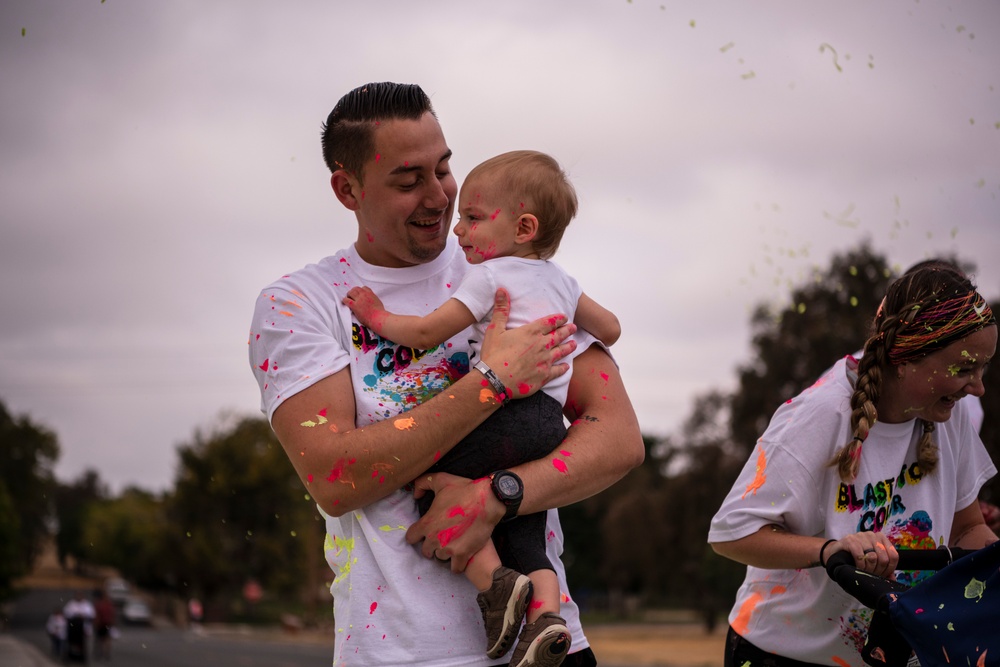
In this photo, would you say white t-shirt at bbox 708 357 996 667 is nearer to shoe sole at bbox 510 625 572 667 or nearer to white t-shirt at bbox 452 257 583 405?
white t-shirt at bbox 452 257 583 405

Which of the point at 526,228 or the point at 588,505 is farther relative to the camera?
the point at 588,505

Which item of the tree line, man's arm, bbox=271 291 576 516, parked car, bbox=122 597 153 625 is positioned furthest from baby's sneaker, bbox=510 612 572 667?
parked car, bbox=122 597 153 625

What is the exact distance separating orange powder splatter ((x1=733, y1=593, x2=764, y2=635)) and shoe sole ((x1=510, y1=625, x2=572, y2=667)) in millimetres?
1074

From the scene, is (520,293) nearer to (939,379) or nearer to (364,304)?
(364,304)

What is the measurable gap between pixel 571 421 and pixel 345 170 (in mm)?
952

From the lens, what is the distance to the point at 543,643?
2.29 m

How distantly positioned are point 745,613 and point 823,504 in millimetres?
456

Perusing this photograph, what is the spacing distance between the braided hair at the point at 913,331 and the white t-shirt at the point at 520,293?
862 millimetres

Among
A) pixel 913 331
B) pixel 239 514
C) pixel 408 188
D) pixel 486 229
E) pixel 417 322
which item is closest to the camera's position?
pixel 417 322

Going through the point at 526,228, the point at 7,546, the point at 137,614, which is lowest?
the point at 137,614

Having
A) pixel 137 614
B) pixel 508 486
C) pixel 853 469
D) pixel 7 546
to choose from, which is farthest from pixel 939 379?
pixel 137 614

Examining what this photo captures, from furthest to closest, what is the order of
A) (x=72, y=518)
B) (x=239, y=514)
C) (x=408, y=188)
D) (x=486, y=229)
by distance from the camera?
(x=72, y=518)
(x=239, y=514)
(x=486, y=229)
(x=408, y=188)

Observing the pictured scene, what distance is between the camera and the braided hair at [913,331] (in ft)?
9.59

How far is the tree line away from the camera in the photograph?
1024 inches
